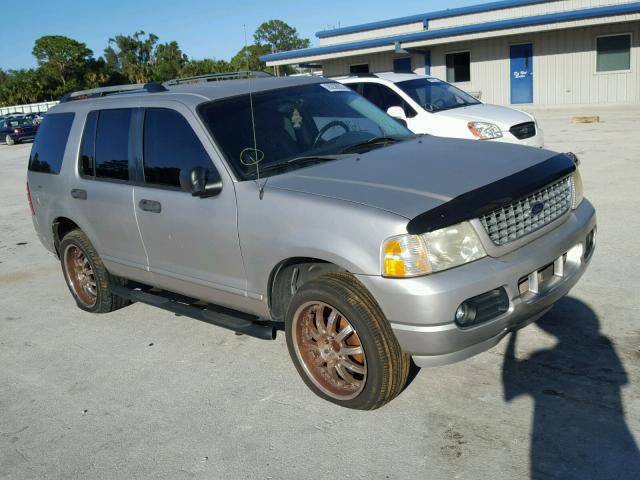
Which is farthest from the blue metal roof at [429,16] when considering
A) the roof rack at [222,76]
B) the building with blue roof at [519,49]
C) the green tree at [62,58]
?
the green tree at [62,58]

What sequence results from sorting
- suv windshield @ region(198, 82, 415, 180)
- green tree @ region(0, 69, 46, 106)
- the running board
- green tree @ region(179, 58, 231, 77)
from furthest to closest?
1. green tree @ region(179, 58, 231, 77)
2. green tree @ region(0, 69, 46, 106)
3. suv windshield @ region(198, 82, 415, 180)
4. the running board

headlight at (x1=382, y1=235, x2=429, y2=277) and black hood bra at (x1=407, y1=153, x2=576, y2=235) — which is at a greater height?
black hood bra at (x1=407, y1=153, x2=576, y2=235)

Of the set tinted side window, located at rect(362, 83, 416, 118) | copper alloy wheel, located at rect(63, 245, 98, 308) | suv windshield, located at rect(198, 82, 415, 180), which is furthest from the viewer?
tinted side window, located at rect(362, 83, 416, 118)

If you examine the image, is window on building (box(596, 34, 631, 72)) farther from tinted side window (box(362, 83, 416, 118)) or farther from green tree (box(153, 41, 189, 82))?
green tree (box(153, 41, 189, 82))

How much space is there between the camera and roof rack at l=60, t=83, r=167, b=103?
17.3 ft

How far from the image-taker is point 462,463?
10.6 feet

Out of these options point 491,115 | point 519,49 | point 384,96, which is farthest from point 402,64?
point 491,115

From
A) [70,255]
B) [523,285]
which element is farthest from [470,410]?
[70,255]

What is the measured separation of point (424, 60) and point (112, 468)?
2841 centimetres

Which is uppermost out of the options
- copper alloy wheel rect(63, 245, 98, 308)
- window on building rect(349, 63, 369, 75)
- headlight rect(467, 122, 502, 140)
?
window on building rect(349, 63, 369, 75)

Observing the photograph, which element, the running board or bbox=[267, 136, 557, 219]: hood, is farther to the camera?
the running board

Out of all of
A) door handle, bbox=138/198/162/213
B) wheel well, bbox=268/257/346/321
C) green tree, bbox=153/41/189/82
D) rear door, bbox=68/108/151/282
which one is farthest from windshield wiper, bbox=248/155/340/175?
green tree, bbox=153/41/189/82

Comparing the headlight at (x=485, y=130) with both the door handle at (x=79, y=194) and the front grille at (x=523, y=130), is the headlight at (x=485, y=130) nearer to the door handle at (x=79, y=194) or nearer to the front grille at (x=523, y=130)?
the front grille at (x=523, y=130)

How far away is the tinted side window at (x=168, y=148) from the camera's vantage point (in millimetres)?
4527
